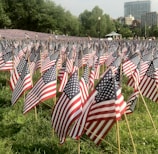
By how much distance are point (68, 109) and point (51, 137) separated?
1.59 m

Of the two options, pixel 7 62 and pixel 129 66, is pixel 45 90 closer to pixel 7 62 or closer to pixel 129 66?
pixel 129 66

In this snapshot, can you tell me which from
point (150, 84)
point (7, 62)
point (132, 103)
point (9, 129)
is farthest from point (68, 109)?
point (7, 62)

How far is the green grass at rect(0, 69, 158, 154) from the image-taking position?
272 inches

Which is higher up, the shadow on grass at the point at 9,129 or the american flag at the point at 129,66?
the american flag at the point at 129,66

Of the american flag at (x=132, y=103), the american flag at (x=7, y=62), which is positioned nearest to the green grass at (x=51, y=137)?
the american flag at (x=132, y=103)

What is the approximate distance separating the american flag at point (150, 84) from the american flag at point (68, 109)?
11.0 ft

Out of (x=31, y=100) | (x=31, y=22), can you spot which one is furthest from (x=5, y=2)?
(x=31, y=100)

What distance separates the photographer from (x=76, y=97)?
6180 millimetres

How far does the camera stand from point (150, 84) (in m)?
9.33

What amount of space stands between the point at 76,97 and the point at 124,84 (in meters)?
7.84

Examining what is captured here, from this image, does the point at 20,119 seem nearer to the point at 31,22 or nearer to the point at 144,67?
the point at 144,67

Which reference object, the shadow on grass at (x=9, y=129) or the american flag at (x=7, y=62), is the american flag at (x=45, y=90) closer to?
the shadow on grass at (x=9, y=129)

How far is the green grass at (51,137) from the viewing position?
6898 millimetres

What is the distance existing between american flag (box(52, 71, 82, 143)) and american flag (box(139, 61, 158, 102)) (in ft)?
11.0
